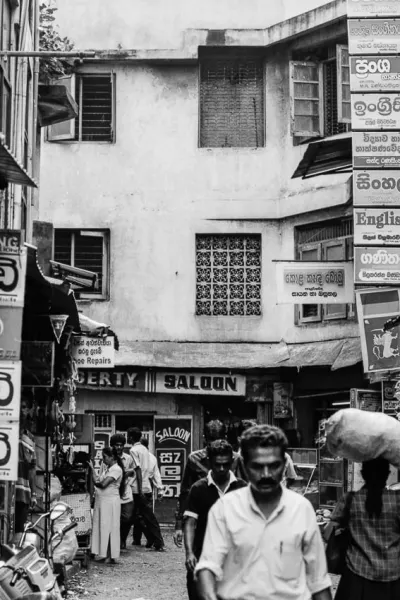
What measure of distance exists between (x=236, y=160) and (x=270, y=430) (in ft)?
66.2

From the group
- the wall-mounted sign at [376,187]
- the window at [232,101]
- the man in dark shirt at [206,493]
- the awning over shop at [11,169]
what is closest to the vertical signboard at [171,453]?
the window at [232,101]

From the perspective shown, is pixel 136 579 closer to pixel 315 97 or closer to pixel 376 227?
pixel 376 227

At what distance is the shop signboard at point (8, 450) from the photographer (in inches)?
341

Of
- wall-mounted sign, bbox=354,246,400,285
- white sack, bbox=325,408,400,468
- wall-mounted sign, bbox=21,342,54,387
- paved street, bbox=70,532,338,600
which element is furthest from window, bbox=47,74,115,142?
white sack, bbox=325,408,400,468

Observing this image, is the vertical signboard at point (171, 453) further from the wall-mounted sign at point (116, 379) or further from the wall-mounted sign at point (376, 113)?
the wall-mounted sign at point (376, 113)

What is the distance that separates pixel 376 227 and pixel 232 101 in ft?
28.3

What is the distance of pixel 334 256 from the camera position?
77.5 feet

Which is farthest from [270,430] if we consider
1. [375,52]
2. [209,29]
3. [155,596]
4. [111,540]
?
[209,29]

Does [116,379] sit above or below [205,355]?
below

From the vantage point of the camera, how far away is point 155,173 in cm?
2567

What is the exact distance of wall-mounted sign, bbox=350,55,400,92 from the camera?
59.2 feet

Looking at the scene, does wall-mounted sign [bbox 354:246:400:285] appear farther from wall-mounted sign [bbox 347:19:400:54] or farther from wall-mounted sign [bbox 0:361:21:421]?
wall-mounted sign [bbox 0:361:21:421]

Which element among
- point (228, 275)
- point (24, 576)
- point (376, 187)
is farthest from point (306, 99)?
point (24, 576)

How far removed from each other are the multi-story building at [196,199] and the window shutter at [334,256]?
65mm
